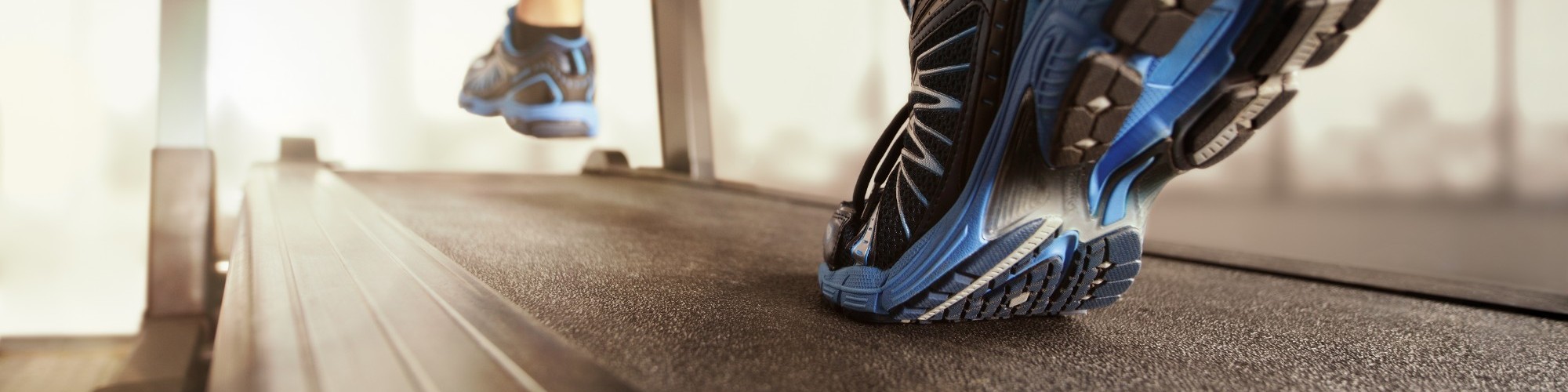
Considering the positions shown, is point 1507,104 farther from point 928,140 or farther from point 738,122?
point 738,122

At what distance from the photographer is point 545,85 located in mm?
1984

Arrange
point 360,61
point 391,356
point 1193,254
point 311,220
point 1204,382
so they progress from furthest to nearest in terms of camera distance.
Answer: point 360,61 < point 1193,254 < point 311,220 < point 1204,382 < point 391,356

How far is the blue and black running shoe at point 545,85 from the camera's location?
1.96 meters

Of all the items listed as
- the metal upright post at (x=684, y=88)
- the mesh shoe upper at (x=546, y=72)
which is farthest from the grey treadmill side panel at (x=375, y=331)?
the metal upright post at (x=684, y=88)

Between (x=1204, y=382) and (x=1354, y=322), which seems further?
(x=1354, y=322)

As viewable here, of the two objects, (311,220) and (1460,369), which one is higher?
(311,220)

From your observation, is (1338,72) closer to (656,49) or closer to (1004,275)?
(1004,275)

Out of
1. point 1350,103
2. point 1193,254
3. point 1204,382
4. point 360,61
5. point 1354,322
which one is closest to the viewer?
point 1204,382

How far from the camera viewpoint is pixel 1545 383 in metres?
0.55

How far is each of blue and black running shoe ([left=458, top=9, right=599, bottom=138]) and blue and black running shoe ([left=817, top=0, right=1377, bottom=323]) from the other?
4.83 feet

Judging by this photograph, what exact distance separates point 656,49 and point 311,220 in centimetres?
185

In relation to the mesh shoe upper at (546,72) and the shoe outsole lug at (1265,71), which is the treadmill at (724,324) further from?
the mesh shoe upper at (546,72)

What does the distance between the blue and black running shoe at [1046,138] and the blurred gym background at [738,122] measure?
839 millimetres

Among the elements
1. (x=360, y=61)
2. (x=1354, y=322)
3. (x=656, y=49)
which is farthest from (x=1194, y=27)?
(x=360, y=61)
